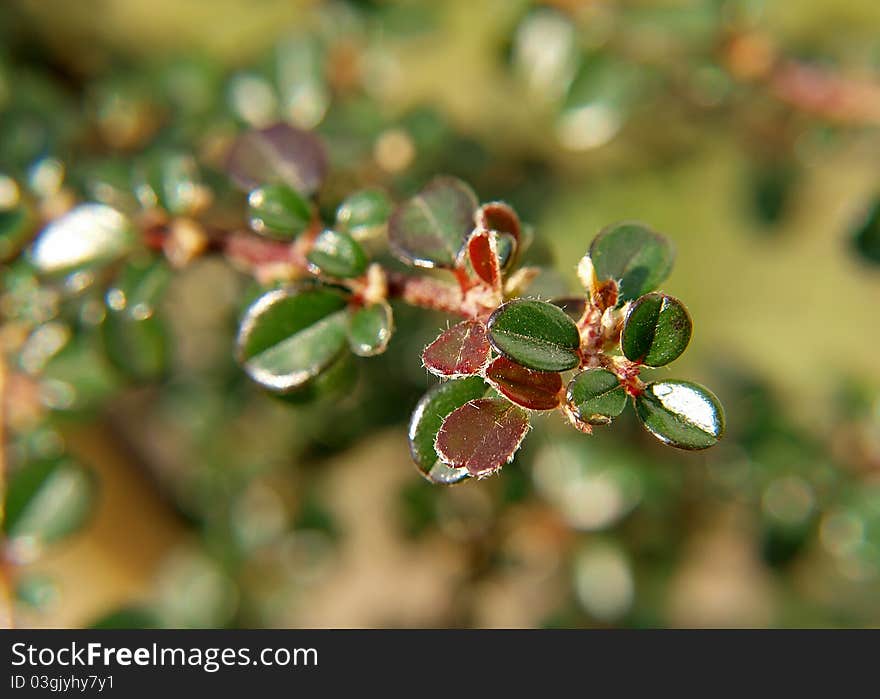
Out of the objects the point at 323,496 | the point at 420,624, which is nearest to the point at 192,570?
the point at 323,496

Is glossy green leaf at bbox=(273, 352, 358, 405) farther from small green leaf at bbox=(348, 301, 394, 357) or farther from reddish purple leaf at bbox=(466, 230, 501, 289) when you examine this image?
reddish purple leaf at bbox=(466, 230, 501, 289)

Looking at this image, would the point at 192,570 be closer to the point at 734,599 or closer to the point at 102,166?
the point at 102,166

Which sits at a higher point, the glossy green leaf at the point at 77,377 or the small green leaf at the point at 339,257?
the small green leaf at the point at 339,257

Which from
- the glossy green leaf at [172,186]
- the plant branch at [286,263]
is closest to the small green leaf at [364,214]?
the plant branch at [286,263]

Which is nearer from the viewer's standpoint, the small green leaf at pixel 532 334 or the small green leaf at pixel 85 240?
the small green leaf at pixel 532 334

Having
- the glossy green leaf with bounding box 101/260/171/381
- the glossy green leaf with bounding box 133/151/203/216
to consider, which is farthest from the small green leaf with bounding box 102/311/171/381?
the glossy green leaf with bounding box 133/151/203/216

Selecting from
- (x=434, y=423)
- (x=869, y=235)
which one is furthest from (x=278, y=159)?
(x=869, y=235)

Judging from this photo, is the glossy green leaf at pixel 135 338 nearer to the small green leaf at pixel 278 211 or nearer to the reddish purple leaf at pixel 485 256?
the small green leaf at pixel 278 211
